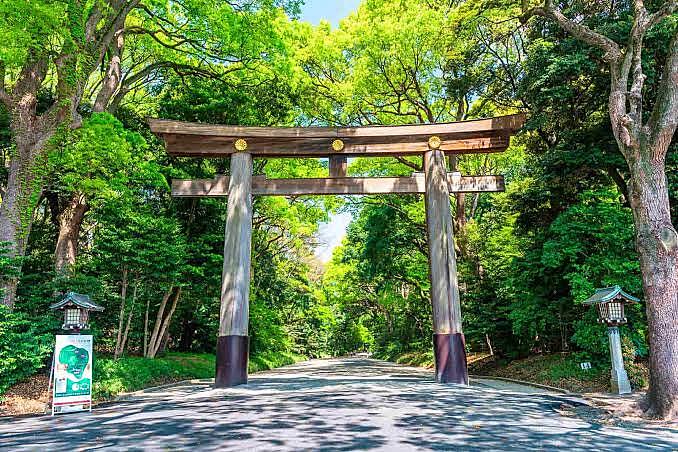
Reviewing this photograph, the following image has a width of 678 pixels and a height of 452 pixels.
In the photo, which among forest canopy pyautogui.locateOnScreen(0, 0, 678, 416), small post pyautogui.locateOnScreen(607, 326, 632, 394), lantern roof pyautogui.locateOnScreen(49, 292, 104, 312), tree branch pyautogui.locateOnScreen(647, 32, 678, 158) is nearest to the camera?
tree branch pyautogui.locateOnScreen(647, 32, 678, 158)

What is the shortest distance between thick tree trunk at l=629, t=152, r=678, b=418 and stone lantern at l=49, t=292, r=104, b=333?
9285 millimetres

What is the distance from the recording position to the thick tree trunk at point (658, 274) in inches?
244

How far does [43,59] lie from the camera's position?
9773 millimetres

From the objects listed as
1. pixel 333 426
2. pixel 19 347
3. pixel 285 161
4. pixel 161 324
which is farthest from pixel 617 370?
pixel 285 161

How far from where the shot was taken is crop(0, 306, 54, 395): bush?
26.0ft

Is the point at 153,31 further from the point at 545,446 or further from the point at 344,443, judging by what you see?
the point at 545,446

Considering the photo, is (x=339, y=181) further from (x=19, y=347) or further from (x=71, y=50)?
(x=19, y=347)

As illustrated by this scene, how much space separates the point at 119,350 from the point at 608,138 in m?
13.2

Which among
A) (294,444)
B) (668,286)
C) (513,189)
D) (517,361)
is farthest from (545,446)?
(513,189)

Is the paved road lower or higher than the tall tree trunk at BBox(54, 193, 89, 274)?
lower

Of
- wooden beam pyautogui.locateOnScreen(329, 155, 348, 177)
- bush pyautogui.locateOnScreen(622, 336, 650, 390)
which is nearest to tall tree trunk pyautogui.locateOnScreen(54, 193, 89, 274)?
wooden beam pyautogui.locateOnScreen(329, 155, 348, 177)

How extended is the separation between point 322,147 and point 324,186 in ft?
2.93

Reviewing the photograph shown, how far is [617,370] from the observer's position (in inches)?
341

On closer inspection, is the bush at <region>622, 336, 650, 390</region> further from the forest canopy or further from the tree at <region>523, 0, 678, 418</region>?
the tree at <region>523, 0, 678, 418</region>
